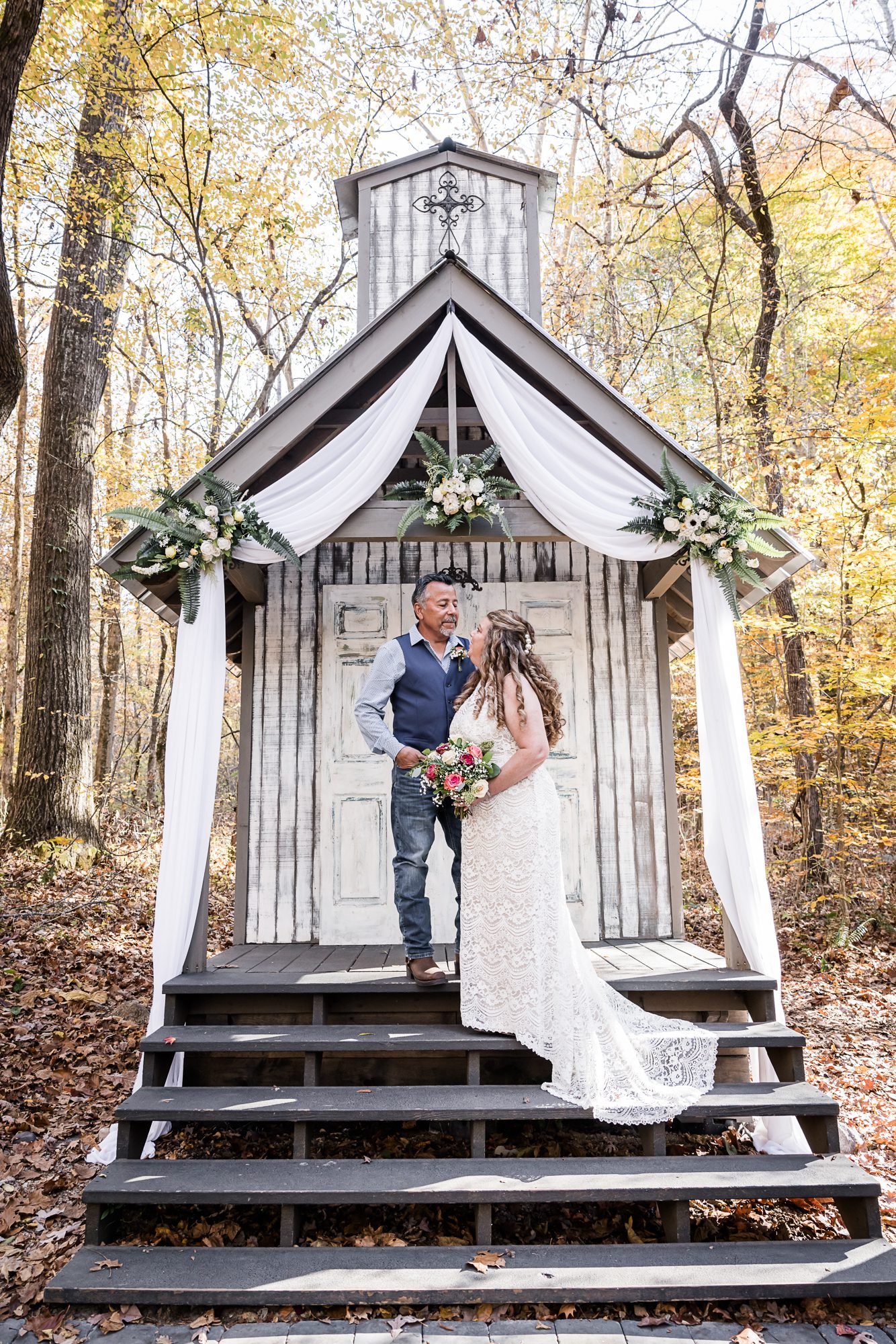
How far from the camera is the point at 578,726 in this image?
21.1ft

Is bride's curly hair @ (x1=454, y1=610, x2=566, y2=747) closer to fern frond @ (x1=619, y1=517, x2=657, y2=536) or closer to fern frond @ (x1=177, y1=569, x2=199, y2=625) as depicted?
fern frond @ (x1=619, y1=517, x2=657, y2=536)

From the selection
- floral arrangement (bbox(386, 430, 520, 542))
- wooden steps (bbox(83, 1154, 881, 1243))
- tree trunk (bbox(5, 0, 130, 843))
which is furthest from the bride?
tree trunk (bbox(5, 0, 130, 843))

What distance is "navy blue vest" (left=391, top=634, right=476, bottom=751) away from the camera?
194 inches

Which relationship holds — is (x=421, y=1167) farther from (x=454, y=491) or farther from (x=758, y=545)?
(x=758, y=545)

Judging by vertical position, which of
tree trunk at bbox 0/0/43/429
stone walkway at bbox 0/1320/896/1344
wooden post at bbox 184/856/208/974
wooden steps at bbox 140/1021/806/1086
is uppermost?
tree trunk at bbox 0/0/43/429

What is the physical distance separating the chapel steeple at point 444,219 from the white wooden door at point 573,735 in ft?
10.3

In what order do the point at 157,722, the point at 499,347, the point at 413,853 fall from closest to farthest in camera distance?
the point at 413,853 < the point at 499,347 < the point at 157,722

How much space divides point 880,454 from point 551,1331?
11012 millimetres

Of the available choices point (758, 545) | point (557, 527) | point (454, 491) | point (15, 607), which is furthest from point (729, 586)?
point (15, 607)

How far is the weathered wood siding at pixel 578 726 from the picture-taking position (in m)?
6.30

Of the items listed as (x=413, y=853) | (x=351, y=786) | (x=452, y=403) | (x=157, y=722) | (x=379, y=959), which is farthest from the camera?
(x=157, y=722)

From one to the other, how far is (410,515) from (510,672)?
134 cm

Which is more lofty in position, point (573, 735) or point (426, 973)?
point (573, 735)

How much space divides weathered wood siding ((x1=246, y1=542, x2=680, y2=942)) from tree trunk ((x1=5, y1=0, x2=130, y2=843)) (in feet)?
14.2
